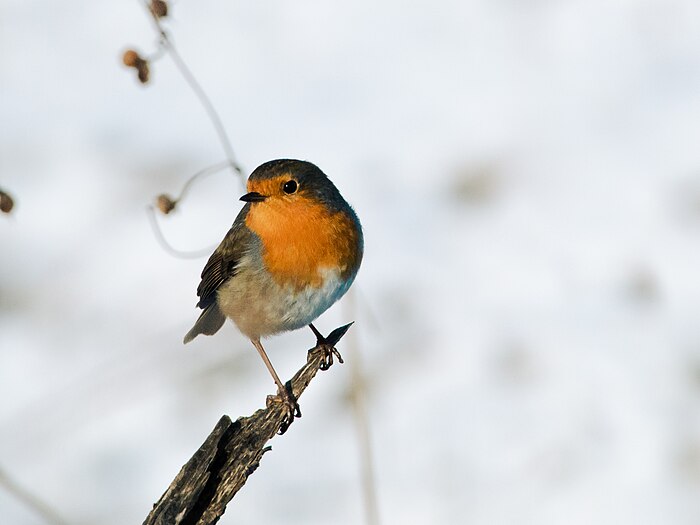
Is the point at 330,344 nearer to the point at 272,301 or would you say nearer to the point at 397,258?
the point at 272,301

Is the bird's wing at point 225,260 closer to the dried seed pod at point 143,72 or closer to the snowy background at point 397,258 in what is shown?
the snowy background at point 397,258

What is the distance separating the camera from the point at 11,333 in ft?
19.7

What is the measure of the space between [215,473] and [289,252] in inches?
57.2

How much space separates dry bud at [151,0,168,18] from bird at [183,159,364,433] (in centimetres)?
100

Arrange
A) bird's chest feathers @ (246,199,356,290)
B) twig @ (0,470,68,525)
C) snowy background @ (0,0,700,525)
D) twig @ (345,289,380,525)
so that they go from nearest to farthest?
twig @ (0,470,68,525) < twig @ (345,289,380,525) < bird's chest feathers @ (246,199,356,290) < snowy background @ (0,0,700,525)

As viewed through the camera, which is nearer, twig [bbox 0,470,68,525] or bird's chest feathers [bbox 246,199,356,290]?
twig [bbox 0,470,68,525]

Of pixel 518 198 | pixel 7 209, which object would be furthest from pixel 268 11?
pixel 7 209

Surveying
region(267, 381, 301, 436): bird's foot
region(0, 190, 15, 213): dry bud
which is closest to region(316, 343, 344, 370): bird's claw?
region(267, 381, 301, 436): bird's foot

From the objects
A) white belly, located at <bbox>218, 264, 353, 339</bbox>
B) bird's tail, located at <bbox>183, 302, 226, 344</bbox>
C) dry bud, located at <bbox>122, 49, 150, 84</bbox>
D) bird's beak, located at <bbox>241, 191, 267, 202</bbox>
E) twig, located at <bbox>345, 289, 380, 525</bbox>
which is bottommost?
twig, located at <bbox>345, 289, 380, 525</bbox>

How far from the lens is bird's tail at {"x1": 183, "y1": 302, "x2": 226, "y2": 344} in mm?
4938

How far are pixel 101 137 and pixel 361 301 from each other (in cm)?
240

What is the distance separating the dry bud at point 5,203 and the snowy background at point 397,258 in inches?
66.4

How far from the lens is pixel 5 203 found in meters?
3.11

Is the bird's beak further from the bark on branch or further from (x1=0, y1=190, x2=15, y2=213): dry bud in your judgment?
(x1=0, y1=190, x2=15, y2=213): dry bud
